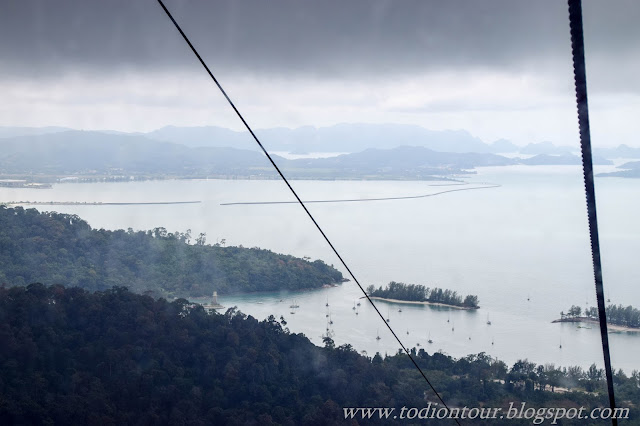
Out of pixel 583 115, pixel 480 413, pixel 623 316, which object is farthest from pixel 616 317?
pixel 583 115

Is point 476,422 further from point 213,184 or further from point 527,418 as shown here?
point 213,184

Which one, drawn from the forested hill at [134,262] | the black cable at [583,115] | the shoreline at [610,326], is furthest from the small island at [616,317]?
the black cable at [583,115]

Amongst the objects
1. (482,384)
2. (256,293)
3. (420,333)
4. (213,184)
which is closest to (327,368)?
(482,384)

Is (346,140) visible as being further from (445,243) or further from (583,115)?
(583,115)

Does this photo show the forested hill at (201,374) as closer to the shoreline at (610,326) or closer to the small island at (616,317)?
the shoreline at (610,326)

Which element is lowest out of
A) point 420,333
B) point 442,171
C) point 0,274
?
point 420,333
